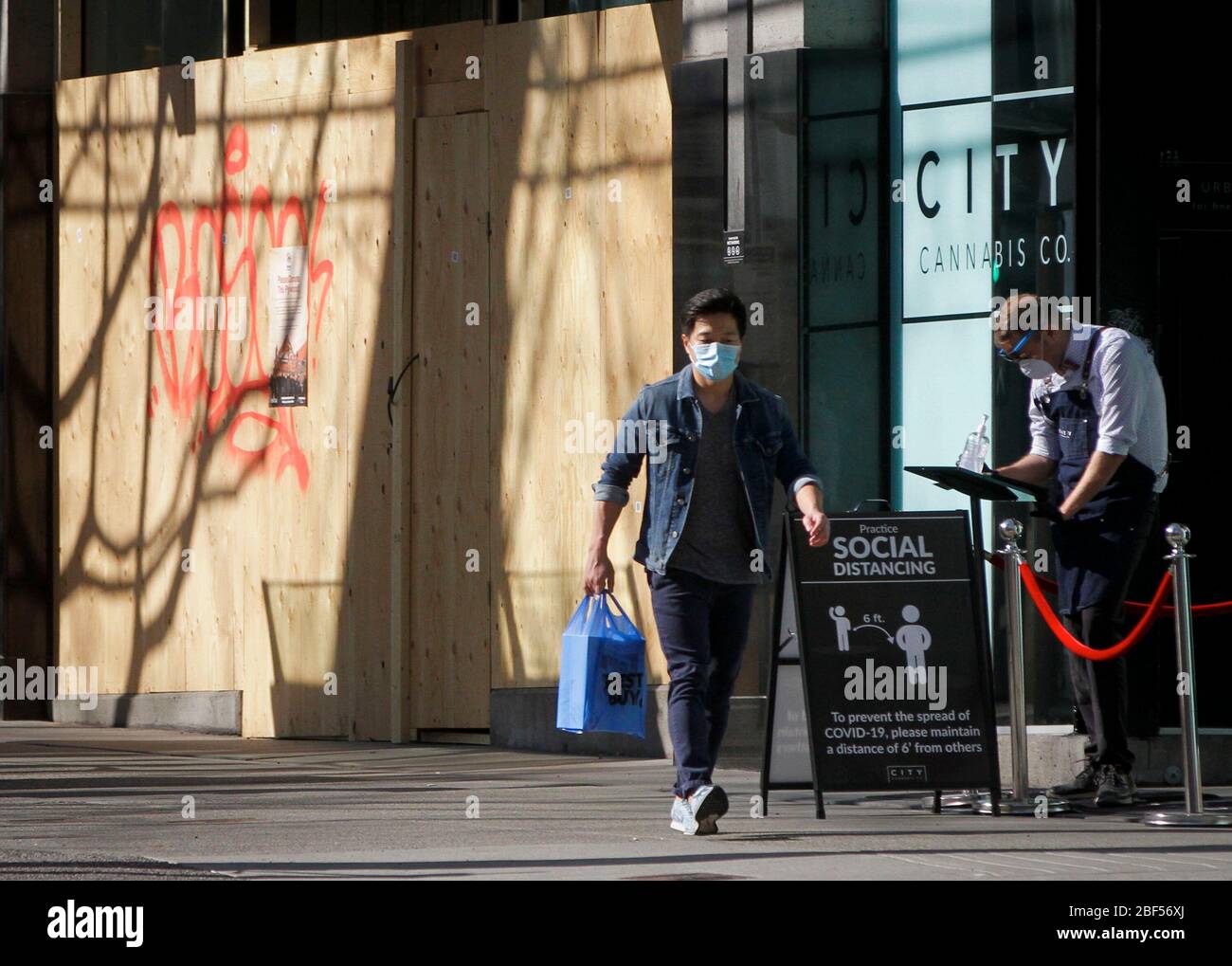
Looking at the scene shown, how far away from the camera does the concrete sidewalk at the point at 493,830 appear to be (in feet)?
22.6

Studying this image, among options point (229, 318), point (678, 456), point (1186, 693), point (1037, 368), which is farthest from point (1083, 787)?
point (229, 318)

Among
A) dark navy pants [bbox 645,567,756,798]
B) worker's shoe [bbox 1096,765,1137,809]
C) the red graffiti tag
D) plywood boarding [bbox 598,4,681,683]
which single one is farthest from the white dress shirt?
the red graffiti tag

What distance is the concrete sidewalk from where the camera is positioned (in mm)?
6891

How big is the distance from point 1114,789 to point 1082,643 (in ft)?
1.99

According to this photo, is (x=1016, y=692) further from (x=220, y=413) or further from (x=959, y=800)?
(x=220, y=413)

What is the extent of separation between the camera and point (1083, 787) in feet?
29.3

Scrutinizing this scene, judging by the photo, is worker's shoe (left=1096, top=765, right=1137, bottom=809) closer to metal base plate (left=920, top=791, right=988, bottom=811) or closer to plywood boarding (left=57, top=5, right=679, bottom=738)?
metal base plate (left=920, top=791, right=988, bottom=811)

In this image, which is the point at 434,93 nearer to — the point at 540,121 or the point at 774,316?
the point at 540,121

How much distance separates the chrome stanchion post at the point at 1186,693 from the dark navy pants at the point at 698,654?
163 cm

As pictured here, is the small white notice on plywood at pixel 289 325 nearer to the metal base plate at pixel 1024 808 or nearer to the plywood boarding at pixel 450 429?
the plywood boarding at pixel 450 429

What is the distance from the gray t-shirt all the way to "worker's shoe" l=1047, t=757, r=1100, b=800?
179cm

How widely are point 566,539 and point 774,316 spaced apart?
6.34ft

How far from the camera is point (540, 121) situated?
1217cm
